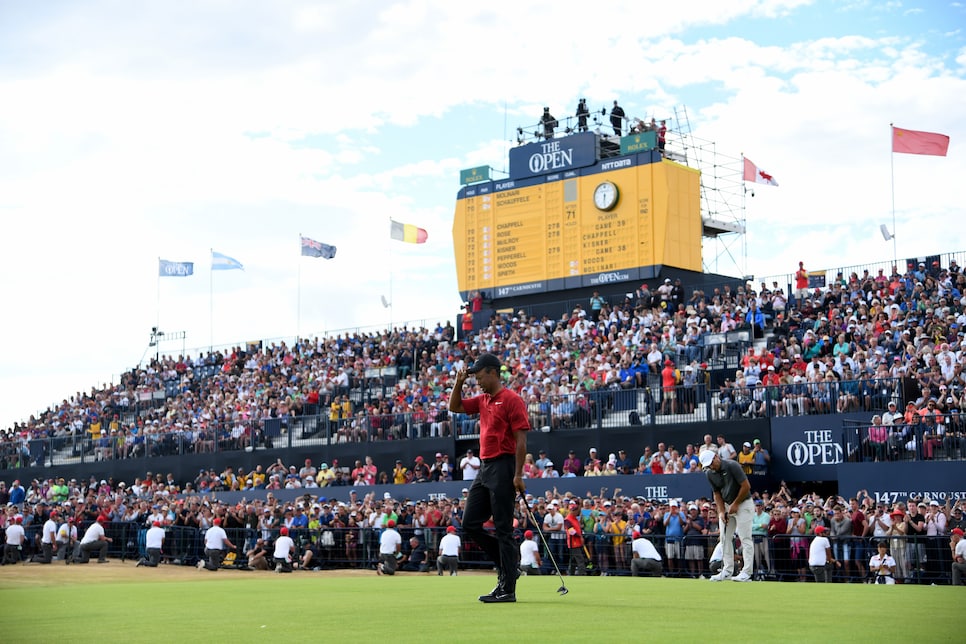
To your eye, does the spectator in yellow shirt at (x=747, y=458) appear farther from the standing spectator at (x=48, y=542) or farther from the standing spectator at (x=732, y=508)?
the standing spectator at (x=48, y=542)

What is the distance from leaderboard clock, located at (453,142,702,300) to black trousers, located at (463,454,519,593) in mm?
27946

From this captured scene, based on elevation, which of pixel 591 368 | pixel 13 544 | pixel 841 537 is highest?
pixel 591 368

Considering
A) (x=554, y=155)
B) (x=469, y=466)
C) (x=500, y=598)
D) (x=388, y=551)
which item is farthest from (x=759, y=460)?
(x=554, y=155)

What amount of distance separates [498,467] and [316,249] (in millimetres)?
40980

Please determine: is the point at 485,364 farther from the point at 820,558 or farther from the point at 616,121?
the point at 616,121

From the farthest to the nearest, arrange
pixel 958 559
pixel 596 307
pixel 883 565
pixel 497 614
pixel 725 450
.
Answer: pixel 596 307
pixel 725 450
pixel 883 565
pixel 958 559
pixel 497 614

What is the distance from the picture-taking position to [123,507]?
33.4 meters

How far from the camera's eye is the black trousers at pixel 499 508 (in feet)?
33.4

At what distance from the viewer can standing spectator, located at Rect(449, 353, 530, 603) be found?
10.2 metres

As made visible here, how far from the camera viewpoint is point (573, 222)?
39938 mm

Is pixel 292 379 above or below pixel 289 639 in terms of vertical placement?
above

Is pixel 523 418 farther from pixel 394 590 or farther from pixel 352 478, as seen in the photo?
pixel 352 478

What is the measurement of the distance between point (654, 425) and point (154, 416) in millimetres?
23921

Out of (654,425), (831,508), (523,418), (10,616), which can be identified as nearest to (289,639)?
(523,418)
